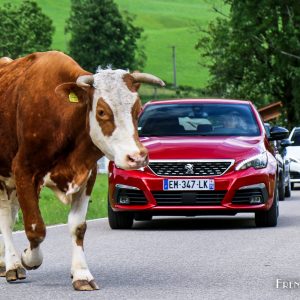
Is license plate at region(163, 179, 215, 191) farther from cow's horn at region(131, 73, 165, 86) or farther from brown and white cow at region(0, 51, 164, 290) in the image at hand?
cow's horn at region(131, 73, 165, 86)

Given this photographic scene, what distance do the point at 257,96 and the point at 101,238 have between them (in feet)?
171

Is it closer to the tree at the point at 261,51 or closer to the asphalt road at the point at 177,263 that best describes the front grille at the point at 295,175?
the asphalt road at the point at 177,263

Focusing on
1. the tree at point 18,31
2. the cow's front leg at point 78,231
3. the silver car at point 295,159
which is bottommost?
the tree at point 18,31

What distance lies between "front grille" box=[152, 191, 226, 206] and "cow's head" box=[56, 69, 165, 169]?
6.22 meters

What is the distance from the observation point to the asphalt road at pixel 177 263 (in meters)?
9.94

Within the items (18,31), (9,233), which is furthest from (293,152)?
(18,31)

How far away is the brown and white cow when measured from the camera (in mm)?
10156

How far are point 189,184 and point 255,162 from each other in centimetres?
88

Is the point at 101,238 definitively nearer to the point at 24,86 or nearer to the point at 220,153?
the point at 220,153

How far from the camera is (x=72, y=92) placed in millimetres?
10484

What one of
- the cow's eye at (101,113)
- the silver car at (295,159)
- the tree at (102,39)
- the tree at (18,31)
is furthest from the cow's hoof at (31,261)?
the tree at (102,39)

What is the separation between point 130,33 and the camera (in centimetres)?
14288

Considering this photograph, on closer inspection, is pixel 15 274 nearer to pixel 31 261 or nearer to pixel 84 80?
pixel 31 261

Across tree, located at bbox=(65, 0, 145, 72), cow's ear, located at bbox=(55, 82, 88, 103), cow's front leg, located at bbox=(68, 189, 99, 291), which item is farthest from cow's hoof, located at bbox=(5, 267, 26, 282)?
tree, located at bbox=(65, 0, 145, 72)
